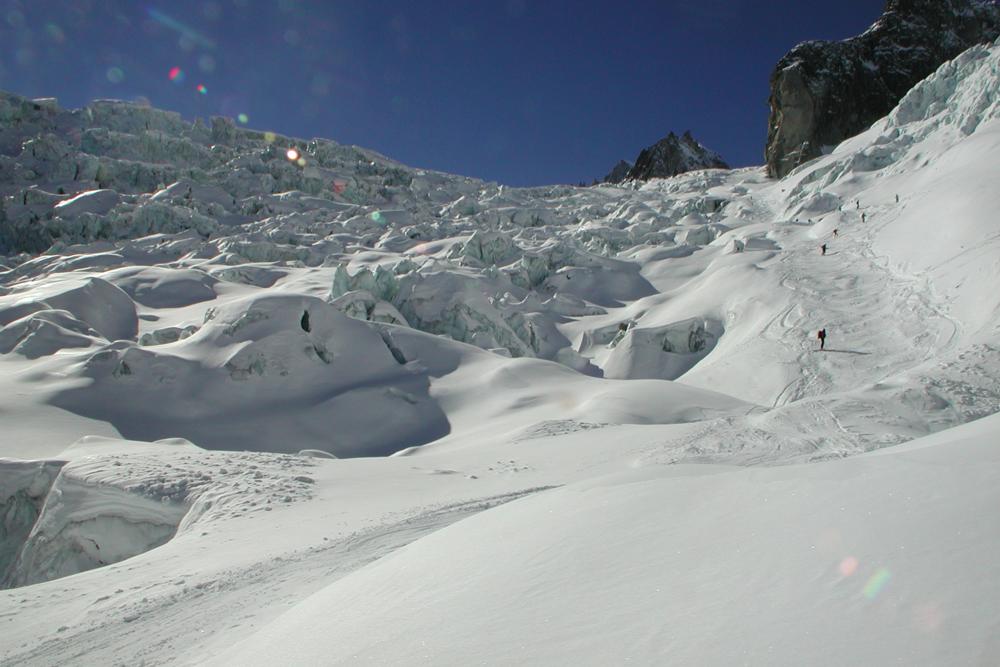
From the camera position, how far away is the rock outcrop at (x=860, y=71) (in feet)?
228

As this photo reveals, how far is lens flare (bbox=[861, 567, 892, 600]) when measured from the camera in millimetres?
2010

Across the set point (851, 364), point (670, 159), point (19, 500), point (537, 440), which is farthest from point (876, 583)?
point (670, 159)

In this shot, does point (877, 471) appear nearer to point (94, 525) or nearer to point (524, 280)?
point (94, 525)

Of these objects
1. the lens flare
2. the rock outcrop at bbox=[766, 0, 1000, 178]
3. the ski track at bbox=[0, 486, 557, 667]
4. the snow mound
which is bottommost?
the lens flare

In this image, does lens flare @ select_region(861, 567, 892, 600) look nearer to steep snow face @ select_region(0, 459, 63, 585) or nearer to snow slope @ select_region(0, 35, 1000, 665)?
snow slope @ select_region(0, 35, 1000, 665)

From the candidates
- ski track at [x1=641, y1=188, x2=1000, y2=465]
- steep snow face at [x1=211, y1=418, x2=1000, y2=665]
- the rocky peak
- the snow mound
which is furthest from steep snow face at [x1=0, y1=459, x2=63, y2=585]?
the rocky peak

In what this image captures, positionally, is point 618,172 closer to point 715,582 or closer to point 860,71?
point 860,71

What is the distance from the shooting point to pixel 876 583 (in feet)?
6.77

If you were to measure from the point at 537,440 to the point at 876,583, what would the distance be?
9991 mm

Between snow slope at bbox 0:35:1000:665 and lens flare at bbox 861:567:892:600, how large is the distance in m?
0.01

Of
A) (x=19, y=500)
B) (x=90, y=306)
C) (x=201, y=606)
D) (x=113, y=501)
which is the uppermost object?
(x=90, y=306)

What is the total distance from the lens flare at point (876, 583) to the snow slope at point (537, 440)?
0.01 m

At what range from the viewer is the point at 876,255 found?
79.7 feet

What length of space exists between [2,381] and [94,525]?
1101 cm
